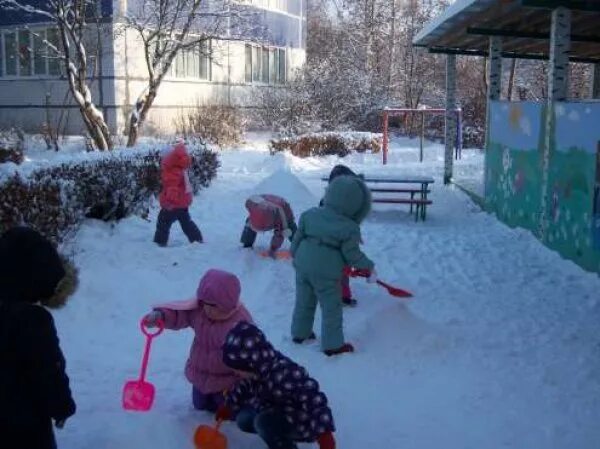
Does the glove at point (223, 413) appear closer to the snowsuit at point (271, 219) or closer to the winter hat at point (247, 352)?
the winter hat at point (247, 352)

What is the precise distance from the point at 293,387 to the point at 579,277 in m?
4.71

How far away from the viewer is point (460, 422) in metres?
4.12

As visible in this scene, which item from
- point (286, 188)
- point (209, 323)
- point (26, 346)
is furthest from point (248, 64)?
point (26, 346)

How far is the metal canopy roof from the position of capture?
8.66 meters

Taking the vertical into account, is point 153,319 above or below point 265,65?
below

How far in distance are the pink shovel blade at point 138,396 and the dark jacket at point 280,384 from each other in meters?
A: 0.65

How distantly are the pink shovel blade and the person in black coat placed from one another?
0.97m

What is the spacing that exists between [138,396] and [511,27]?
366 inches

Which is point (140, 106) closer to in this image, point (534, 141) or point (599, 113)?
point (534, 141)

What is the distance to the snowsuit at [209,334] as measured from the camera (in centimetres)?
380

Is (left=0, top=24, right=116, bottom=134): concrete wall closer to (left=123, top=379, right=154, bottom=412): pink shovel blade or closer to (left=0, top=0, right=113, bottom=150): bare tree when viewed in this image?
(left=0, top=0, right=113, bottom=150): bare tree

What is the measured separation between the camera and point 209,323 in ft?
12.9

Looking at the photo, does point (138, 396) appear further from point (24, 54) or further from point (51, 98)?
point (24, 54)

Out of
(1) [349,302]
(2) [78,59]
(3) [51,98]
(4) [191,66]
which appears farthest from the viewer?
(4) [191,66]
